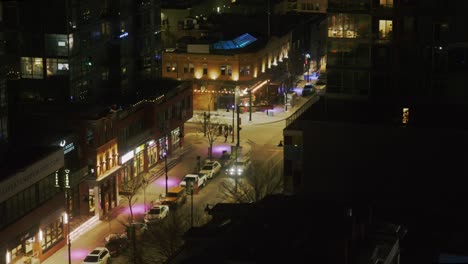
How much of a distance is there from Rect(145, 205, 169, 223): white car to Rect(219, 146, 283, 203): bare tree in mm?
4180

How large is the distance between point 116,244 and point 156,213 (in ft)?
19.8

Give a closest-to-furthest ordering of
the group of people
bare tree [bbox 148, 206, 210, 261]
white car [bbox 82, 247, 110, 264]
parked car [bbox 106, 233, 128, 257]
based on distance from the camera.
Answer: bare tree [bbox 148, 206, 210, 261], white car [bbox 82, 247, 110, 264], parked car [bbox 106, 233, 128, 257], the group of people

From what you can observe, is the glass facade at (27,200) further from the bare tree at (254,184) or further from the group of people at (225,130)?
the group of people at (225,130)

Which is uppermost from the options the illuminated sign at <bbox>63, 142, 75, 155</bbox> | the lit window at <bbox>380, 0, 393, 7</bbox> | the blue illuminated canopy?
the lit window at <bbox>380, 0, 393, 7</bbox>

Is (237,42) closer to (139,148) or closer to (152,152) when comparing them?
(152,152)

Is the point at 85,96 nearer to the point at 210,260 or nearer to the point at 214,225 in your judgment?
the point at 214,225

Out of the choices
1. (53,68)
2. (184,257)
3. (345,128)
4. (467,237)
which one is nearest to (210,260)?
(184,257)

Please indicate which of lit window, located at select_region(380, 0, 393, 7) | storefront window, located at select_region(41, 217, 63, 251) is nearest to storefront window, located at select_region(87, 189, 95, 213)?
storefront window, located at select_region(41, 217, 63, 251)

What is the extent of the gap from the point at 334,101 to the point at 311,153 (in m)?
6.41

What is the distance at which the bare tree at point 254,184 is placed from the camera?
215 ft

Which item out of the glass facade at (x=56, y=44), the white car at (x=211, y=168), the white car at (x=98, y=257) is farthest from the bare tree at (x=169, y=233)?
the glass facade at (x=56, y=44)

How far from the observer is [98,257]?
56844mm

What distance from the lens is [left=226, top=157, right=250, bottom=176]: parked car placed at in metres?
74.7

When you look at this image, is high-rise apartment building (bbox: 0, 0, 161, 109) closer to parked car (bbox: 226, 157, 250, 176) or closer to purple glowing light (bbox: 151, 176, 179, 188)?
purple glowing light (bbox: 151, 176, 179, 188)
